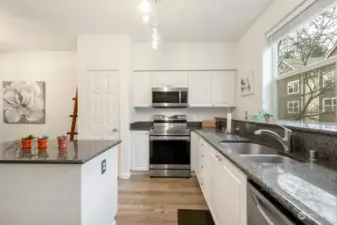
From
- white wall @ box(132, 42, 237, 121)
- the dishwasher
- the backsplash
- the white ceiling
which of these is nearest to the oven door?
white wall @ box(132, 42, 237, 121)

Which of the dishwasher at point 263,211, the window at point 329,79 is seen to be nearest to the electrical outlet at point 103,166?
the dishwasher at point 263,211

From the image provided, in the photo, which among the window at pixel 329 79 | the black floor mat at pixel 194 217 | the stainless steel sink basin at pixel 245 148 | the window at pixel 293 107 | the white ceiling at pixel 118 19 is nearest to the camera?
the window at pixel 329 79

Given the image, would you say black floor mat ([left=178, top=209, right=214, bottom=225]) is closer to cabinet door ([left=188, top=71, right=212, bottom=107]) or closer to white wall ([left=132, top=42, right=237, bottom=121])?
cabinet door ([left=188, top=71, right=212, bottom=107])

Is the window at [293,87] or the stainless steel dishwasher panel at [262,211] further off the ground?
the window at [293,87]

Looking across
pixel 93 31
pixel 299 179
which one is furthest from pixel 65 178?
pixel 93 31

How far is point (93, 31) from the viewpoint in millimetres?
4500

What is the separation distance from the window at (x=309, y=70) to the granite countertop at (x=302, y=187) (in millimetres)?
1066

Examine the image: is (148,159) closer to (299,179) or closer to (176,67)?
(176,67)

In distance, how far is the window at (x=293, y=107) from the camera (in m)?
2.93

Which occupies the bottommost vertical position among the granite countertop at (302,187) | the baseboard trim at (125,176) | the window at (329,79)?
the baseboard trim at (125,176)

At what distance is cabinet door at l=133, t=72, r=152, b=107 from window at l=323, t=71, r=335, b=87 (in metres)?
3.29

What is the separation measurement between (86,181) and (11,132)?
481 centimetres

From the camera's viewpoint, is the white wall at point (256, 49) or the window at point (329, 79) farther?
the white wall at point (256, 49)

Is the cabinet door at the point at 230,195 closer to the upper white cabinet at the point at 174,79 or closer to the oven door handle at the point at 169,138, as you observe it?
the oven door handle at the point at 169,138
